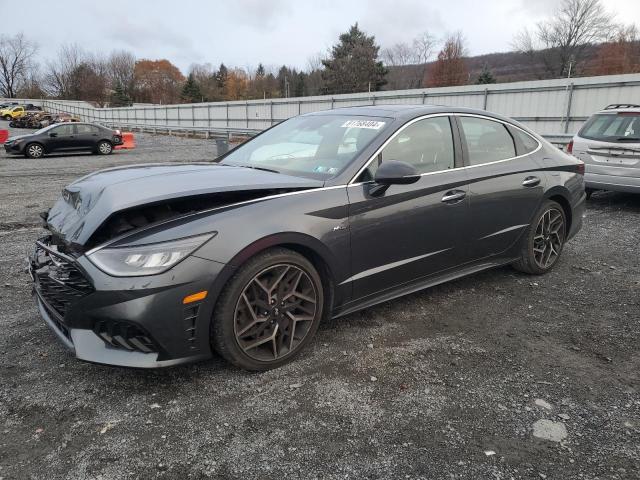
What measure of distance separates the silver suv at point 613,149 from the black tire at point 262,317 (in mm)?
6656

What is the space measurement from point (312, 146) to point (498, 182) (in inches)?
64.0

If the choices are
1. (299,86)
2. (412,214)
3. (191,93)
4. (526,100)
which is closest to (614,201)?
(412,214)

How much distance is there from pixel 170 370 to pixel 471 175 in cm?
269

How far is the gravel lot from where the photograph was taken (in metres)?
2.26

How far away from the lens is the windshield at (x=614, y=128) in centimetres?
761

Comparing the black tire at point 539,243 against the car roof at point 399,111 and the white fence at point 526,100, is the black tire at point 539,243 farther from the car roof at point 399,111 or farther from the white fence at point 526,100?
the white fence at point 526,100

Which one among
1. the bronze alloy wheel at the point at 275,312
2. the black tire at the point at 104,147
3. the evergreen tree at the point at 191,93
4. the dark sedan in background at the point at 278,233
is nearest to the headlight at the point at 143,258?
the dark sedan in background at the point at 278,233

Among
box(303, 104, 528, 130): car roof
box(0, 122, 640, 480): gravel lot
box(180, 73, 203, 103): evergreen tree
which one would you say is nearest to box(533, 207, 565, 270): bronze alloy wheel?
box(0, 122, 640, 480): gravel lot

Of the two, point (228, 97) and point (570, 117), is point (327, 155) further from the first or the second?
point (228, 97)

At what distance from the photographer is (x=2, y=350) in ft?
10.6

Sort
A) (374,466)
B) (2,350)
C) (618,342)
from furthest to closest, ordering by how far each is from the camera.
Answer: (618,342) → (2,350) → (374,466)

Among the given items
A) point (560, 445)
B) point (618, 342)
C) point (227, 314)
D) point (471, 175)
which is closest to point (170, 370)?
point (227, 314)

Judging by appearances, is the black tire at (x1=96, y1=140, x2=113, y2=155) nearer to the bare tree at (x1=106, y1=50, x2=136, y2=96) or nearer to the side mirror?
the side mirror

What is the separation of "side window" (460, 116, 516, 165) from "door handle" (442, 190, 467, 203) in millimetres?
342
